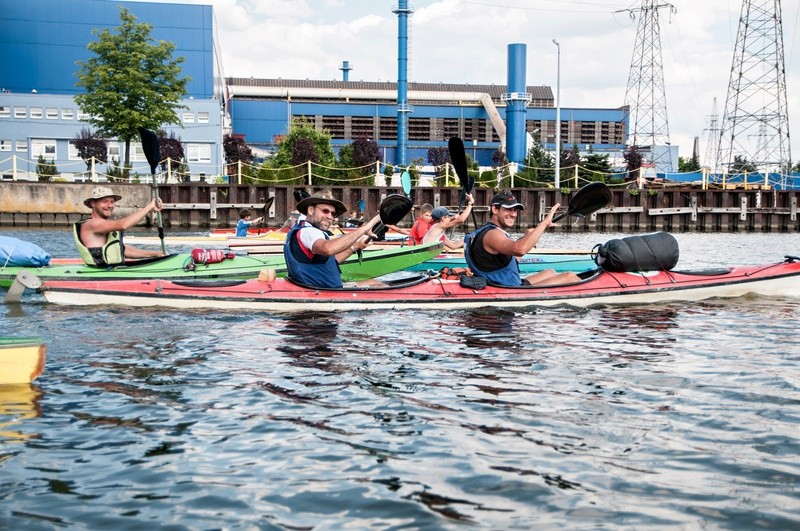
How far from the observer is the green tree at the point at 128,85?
39000mm

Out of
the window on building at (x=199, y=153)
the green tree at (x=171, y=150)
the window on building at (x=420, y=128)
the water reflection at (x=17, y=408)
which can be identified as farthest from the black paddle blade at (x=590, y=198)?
the window on building at (x=420, y=128)

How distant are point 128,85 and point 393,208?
31071mm

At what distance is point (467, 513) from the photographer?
426cm

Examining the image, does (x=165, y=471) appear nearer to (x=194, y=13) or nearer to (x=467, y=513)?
(x=467, y=513)

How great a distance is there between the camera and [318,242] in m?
9.85

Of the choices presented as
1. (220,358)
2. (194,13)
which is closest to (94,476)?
(220,358)

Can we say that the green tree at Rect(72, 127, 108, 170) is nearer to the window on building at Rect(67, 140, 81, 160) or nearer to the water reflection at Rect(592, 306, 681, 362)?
the window on building at Rect(67, 140, 81, 160)

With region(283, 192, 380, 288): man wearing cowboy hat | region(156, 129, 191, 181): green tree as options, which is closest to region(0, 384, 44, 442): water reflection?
region(283, 192, 380, 288): man wearing cowboy hat

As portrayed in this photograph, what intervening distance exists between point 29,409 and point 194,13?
52477 millimetres

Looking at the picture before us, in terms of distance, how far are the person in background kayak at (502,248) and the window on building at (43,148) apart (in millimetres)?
46355

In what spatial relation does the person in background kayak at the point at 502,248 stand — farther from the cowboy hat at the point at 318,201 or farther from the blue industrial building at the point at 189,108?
the blue industrial building at the point at 189,108

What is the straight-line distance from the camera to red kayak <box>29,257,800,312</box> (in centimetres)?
1037

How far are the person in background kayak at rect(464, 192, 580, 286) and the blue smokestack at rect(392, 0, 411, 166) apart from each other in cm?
4510

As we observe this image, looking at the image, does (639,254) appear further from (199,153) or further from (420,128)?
(420,128)
